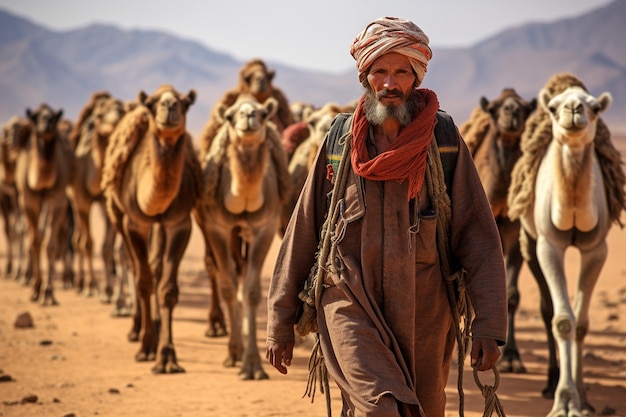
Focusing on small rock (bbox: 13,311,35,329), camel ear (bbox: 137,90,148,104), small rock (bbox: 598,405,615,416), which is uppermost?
camel ear (bbox: 137,90,148,104)

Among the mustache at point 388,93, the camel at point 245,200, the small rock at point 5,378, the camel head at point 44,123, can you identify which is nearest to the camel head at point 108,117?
the camel head at point 44,123

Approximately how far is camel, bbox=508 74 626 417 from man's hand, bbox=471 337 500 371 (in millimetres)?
3104

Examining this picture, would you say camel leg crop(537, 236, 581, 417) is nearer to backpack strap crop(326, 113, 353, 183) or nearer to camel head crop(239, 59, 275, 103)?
A: backpack strap crop(326, 113, 353, 183)

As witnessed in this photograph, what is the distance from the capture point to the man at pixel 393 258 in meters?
4.77

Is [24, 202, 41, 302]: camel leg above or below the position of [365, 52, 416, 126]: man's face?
below

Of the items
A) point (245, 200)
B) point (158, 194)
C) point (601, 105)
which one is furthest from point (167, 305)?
point (601, 105)

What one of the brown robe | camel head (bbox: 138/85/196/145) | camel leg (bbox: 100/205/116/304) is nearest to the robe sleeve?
the brown robe

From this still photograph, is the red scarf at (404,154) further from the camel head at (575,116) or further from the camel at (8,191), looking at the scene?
the camel at (8,191)

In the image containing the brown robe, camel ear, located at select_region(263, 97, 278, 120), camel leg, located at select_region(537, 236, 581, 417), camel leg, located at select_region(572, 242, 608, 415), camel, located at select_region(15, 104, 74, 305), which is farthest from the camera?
camel, located at select_region(15, 104, 74, 305)

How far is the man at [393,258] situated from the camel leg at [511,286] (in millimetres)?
5054

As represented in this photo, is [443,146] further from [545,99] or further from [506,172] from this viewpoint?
[506,172]

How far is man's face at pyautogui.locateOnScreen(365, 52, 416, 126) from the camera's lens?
493cm

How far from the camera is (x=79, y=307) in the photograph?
14906 millimetres

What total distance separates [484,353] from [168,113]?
5720 millimetres
